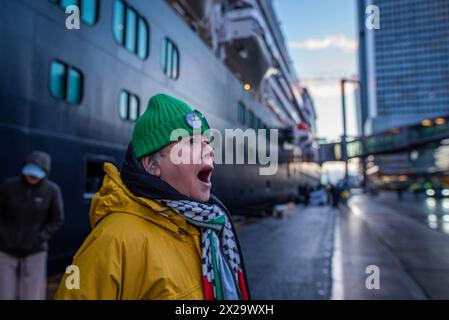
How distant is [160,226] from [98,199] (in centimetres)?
25

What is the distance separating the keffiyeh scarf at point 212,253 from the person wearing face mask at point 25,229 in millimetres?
3065

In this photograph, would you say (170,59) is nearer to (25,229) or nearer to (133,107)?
(133,107)

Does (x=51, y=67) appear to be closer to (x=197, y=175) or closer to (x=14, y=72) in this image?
(x=14, y=72)

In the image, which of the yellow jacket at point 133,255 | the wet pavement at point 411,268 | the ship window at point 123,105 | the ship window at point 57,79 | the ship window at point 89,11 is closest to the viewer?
the yellow jacket at point 133,255

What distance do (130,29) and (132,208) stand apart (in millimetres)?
8710

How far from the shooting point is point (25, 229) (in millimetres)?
3752

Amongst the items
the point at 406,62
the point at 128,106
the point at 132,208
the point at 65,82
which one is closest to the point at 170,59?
the point at 128,106

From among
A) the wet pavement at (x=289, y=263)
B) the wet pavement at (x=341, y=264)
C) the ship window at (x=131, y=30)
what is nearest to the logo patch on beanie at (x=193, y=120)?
the wet pavement at (x=341, y=264)

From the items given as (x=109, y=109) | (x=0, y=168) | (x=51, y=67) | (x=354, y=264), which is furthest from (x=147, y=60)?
(x=354, y=264)

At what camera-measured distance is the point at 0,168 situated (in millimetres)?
5516

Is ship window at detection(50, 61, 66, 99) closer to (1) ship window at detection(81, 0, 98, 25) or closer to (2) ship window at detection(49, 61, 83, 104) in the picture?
(2) ship window at detection(49, 61, 83, 104)

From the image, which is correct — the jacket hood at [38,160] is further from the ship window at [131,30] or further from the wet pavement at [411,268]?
the ship window at [131,30]

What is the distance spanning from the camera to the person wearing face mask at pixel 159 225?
3.57 ft

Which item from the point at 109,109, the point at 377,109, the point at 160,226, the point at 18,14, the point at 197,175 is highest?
the point at 18,14
